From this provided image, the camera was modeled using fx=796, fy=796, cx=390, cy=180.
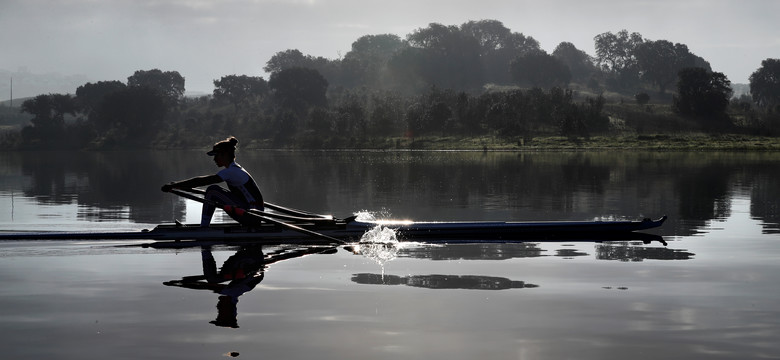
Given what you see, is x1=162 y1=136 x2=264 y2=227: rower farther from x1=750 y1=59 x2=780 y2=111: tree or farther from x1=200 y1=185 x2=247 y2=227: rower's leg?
x1=750 y1=59 x2=780 y2=111: tree

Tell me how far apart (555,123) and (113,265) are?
319 feet

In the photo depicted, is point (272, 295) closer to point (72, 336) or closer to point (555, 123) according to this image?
point (72, 336)

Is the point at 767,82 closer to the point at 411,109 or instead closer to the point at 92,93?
the point at 411,109

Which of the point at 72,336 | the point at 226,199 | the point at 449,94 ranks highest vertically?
the point at 449,94

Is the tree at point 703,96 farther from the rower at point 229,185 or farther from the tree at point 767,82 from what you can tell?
the rower at point 229,185

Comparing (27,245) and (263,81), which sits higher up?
(263,81)

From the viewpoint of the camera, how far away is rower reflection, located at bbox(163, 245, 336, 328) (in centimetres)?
1252

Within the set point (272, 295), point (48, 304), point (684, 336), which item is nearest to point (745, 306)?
point (684, 336)

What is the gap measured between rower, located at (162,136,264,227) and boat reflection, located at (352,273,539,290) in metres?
4.66

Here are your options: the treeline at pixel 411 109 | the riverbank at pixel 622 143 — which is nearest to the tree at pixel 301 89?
the treeline at pixel 411 109

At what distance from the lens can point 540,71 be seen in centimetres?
17962

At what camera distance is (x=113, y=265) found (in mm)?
16703

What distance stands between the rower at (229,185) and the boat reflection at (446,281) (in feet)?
15.3

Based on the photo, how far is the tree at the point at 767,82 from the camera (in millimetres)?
166750
